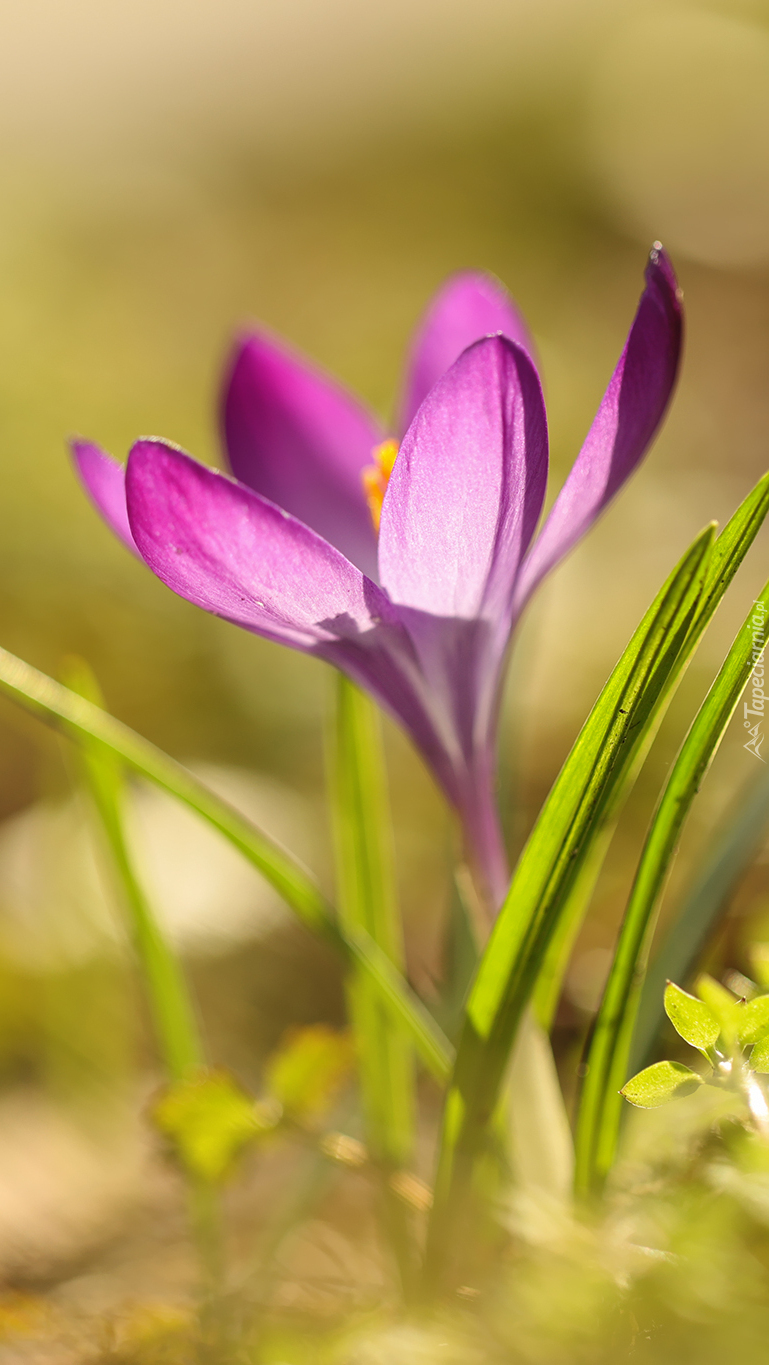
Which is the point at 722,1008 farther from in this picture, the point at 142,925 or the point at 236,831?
the point at 142,925

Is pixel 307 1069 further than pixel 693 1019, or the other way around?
pixel 307 1069

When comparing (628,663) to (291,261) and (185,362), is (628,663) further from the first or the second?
(291,261)

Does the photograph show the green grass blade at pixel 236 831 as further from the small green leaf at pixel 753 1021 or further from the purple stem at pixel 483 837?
the small green leaf at pixel 753 1021

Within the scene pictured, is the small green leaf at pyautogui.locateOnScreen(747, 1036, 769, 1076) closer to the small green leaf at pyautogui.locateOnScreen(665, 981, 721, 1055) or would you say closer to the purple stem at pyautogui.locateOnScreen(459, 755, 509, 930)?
the small green leaf at pyautogui.locateOnScreen(665, 981, 721, 1055)

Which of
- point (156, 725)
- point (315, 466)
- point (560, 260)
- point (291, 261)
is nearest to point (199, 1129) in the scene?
point (315, 466)

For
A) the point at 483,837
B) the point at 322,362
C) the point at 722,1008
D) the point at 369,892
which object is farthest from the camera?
the point at 322,362

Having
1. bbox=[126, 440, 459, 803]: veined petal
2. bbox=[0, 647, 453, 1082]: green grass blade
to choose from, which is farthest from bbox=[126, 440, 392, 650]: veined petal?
bbox=[0, 647, 453, 1082]: green grass blade

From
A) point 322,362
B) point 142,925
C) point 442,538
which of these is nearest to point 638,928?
point 442,538

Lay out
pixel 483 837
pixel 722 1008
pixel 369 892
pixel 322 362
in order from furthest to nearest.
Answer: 1. pixel 322 362
2. pixel 369 892
3. pixel 483 837
4. pixel 722 1008
